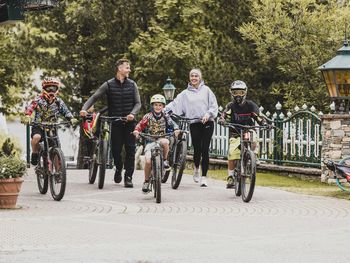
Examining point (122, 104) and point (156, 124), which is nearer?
point (156, 124)

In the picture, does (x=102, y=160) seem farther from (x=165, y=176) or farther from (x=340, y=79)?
(x=340, y=79)

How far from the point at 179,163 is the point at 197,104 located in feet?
3.30

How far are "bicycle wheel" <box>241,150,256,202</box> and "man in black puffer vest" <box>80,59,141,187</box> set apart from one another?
2382mm

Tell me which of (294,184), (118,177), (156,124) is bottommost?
(294,184)

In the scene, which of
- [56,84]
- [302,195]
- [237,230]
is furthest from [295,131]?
[237,230]

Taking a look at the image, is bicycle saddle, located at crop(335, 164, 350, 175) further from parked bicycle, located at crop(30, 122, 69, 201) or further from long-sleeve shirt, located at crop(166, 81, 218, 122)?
parked bicycle, located at crop(30, 122, 69, 201)

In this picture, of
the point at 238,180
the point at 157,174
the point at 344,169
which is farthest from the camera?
the point at 344,169

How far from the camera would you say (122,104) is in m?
17.5

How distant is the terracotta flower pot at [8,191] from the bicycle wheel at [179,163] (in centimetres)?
390

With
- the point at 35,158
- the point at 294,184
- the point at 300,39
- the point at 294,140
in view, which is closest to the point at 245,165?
the point at 35,158

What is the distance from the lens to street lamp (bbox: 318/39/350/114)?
20.1 meters

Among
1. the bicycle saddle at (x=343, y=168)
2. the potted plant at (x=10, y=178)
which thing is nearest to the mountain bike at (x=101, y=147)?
the potted plant at (x=10, y=178)

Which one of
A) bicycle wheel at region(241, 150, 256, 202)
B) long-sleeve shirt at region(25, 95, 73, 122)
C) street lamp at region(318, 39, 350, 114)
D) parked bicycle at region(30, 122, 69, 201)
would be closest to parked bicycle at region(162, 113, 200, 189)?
bicycle wheel at region(241, 150, 256, 202)

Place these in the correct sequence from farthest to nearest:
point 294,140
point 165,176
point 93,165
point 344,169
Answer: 1. point 294,140
2. point 165,176
3. point 93,165
4. point 344,169
